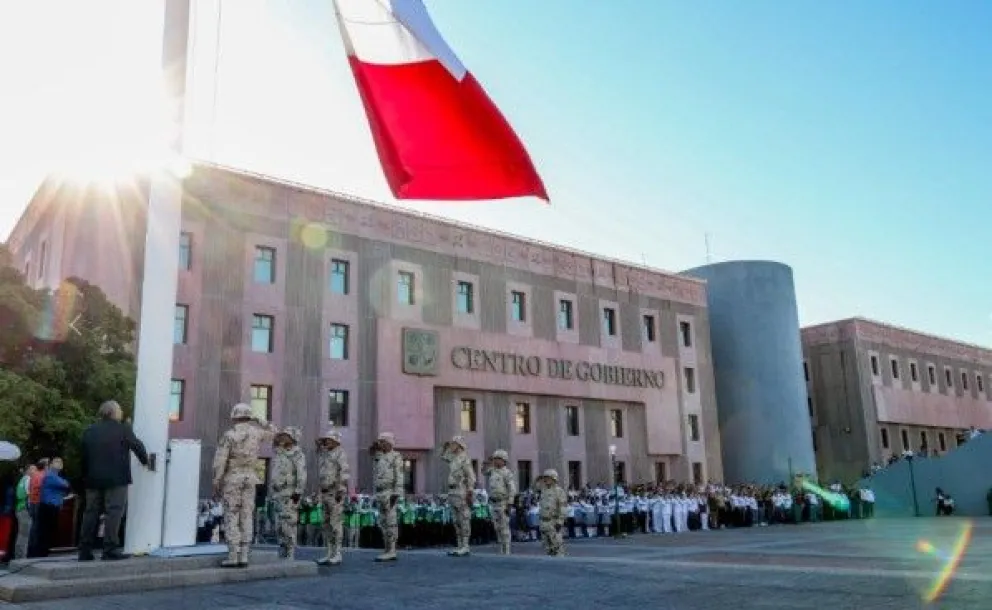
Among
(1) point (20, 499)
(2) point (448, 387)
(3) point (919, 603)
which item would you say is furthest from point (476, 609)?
(2) point (448, 387)

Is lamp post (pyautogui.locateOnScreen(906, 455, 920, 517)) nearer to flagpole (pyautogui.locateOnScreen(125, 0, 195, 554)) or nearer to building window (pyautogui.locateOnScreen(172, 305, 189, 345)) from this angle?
building window (pyautogui.locateOnScreen(172, 305, 189, 345))

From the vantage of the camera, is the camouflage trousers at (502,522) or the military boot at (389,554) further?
the camouflage trousers at (502,522)

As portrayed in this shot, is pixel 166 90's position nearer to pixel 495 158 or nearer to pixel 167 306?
pixel 167 306

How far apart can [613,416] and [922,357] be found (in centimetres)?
3306

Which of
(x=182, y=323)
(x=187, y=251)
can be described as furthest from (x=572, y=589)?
(x=187, y=251)

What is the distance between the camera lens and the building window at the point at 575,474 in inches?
1507

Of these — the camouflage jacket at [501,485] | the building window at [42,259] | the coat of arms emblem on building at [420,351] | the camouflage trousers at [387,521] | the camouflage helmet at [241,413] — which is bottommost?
the camouflage trousers at [387,521]

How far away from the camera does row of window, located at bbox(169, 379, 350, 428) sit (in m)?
28.0

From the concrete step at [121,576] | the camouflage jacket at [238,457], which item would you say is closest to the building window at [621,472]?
the camouflage jacket at [238,457]

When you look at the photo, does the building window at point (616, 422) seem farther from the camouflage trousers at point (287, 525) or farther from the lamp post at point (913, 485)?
the camouflage trousers at point (287, 525)

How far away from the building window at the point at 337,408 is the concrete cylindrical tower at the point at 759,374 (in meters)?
25.4

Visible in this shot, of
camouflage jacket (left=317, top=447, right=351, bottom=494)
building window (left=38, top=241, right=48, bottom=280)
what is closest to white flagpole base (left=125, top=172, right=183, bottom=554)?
camouflage jacket (left=317, top=447, right=351, bottom=494)

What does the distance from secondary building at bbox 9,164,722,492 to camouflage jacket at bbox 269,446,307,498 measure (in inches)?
625

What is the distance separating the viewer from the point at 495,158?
27.7 ft
